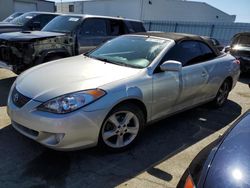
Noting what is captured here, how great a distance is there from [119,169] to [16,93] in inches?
62.4

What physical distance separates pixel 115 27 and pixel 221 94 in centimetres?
361

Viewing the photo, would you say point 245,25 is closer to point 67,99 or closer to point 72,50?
point 72,50

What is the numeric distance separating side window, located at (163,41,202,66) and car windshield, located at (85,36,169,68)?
0.17m

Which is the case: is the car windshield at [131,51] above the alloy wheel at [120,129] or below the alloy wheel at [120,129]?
above

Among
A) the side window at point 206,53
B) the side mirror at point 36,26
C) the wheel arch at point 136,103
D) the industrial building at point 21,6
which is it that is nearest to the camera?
the wheel arch at point 136,103

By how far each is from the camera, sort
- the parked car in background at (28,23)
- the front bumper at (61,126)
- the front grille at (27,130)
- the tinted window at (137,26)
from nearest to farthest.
A: 1. the front bumper at (61,126)
2. the front grille at (27,130)
3. the tinted window at (137,26)
4. the parked car in background at (28,23)

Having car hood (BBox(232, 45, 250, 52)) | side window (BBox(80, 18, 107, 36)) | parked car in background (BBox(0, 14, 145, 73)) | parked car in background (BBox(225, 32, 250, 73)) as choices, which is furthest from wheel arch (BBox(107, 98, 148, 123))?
car hood (BBox(232, 45, 250, 52))

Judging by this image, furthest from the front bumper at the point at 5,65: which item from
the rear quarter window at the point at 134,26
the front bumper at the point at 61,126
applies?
the rear quarter window at the point at 134,26

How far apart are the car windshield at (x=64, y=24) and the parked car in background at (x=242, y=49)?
5665 mm

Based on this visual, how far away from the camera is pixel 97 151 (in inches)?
138

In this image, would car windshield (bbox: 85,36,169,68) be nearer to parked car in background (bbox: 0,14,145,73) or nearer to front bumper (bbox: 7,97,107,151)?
front bumper (bbox: 7,97,107,151)

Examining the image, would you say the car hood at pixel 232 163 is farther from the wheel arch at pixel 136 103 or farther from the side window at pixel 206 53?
the side window at pixel 206 53

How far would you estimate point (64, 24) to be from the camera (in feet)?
23.1

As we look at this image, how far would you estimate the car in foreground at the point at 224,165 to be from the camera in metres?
1.71
